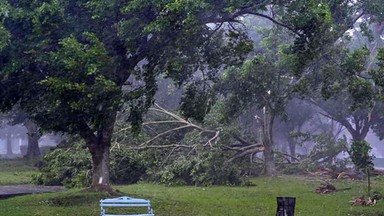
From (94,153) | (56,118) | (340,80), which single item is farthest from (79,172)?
(340,80)

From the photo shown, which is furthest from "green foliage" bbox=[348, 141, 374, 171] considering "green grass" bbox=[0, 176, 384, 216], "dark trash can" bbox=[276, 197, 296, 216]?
"dark trash can" bbox=[276, 197, 296, 216]

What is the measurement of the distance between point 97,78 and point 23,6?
2.39 m

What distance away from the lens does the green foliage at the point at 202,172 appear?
23047mm

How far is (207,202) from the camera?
682 inches

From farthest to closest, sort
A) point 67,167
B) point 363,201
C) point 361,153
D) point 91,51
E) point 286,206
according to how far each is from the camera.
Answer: point 67,167, point 361,153, point 363,201, point 91,51, point 286,206

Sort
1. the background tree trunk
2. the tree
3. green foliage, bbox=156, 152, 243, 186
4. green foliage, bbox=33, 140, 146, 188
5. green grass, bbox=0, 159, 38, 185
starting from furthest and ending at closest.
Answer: green grass, bbox=0, 159, 38, 185
green foliage, bbox=33, 140, 146, 188
green foliage, bbox=156, 152, 243, 186
the background tree trunk
the tree

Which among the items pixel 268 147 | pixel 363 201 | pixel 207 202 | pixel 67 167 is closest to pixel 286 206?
pixel 207 202

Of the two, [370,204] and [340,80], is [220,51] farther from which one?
[370,204]

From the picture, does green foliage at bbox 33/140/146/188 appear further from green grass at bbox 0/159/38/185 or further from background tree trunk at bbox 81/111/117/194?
background tree trunk at bbox 81/111/117/194

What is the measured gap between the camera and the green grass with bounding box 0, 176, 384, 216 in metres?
15.3

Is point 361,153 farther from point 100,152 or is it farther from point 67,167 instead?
point 67,167

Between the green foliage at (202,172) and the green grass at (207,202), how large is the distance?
1170 millimetres

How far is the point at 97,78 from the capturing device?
1339 cm

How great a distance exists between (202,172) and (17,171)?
11253 mm
